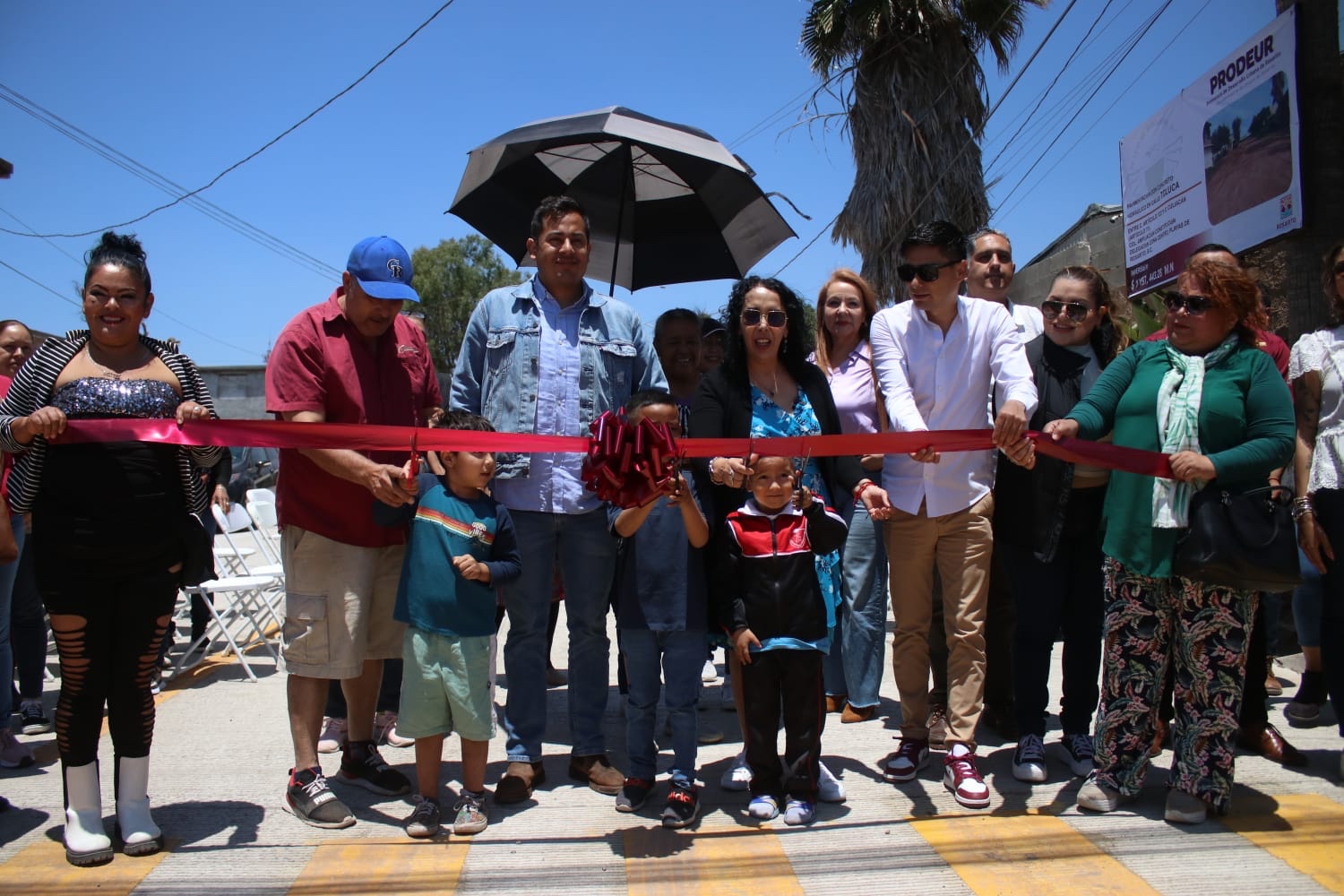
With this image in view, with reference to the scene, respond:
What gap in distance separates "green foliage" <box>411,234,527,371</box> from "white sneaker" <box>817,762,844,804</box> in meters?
34.2

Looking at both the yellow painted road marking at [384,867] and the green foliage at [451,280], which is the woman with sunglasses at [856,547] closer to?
the yellow painted road marking at [384,867]

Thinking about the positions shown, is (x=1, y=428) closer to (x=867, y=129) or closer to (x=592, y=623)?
(x=592, y=623)

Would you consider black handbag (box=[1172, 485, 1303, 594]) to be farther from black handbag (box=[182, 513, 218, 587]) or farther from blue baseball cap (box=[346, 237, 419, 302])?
black handbag (box=[182, 513, 218, 587])

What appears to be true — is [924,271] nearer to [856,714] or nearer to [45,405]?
[856,714]

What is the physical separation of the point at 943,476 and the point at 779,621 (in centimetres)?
99

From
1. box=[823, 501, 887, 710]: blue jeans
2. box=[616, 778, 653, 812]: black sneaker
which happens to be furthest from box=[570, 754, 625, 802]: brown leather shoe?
box=[823, 501, 887, 710]: blue jeans

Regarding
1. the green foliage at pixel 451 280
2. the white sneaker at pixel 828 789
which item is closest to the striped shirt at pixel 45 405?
the white sneaker at pixel 828 789

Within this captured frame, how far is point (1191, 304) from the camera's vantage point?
12.3 ft

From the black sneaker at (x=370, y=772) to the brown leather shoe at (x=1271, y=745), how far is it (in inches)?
154

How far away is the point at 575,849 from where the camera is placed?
3.55 meters

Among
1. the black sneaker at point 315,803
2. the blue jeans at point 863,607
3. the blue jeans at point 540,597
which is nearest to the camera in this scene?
the black sneaker at point 315,803

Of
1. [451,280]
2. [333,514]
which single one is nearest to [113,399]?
[333,514]

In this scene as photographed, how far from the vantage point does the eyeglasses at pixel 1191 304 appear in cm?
372

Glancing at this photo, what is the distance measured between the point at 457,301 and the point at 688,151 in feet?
109
